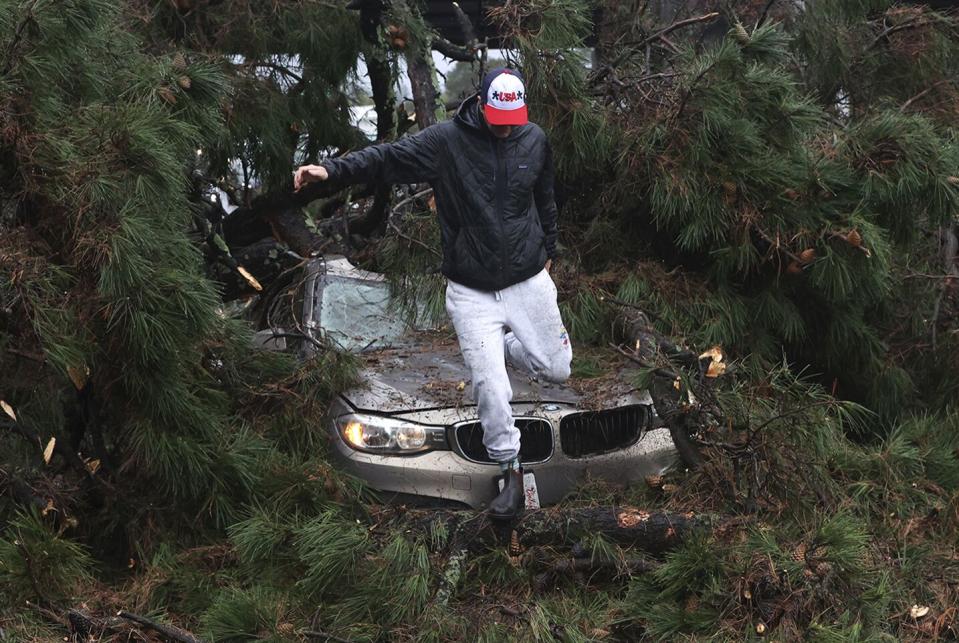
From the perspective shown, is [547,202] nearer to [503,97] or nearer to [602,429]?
[503,97]

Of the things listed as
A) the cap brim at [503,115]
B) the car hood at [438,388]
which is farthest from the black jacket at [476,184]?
the car hood at [438,388]

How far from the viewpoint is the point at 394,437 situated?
474 centimetres

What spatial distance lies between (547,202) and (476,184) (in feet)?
1.43

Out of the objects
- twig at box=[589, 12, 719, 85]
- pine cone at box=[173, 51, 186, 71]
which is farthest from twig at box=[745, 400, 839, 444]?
pine cone at box=[173, 51, 186, 71]

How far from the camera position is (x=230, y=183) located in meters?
6.54

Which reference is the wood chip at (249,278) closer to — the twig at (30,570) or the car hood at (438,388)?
the car hood at (438,388)

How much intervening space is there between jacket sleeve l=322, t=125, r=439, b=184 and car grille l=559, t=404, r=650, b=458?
1.24 m

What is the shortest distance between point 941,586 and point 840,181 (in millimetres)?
2001

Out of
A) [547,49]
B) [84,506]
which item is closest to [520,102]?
[547,49]

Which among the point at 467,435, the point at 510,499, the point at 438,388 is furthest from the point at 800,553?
the point at 438,388

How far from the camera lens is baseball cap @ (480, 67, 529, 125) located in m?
4.49

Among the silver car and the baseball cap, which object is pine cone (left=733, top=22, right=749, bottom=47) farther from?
the silver car

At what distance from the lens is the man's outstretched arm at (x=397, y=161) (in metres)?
4.55

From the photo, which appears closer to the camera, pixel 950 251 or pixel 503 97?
pixel 503 97
